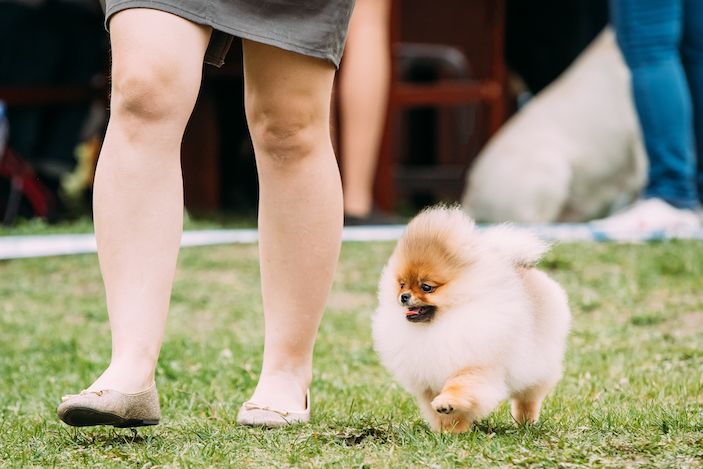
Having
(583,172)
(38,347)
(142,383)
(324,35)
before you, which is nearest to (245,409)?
(142,383)

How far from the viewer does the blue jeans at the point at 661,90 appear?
5188mm

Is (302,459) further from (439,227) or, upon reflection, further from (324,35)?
(324,35)

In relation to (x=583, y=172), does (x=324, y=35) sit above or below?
above

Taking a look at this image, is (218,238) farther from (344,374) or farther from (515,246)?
(515,246)

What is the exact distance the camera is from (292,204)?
8.88 ft

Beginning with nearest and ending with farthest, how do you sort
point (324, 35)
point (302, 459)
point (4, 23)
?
1. point (302, 459)
2. point (324, 35)
3. point (4, 23)

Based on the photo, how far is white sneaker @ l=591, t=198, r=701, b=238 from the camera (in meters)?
5.27

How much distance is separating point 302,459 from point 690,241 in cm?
331

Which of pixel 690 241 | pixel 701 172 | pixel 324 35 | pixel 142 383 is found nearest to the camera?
pixel 142 383

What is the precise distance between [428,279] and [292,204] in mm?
410

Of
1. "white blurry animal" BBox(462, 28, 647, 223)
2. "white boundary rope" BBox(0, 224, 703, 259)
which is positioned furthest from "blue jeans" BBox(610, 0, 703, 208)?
"white blurry animal" BBox(462, 28, 647, 223)

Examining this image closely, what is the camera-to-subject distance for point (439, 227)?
252cm

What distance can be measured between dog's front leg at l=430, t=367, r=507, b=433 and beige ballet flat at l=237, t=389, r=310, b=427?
1.26 feet

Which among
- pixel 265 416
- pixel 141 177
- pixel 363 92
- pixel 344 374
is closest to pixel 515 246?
pixel 265 416
